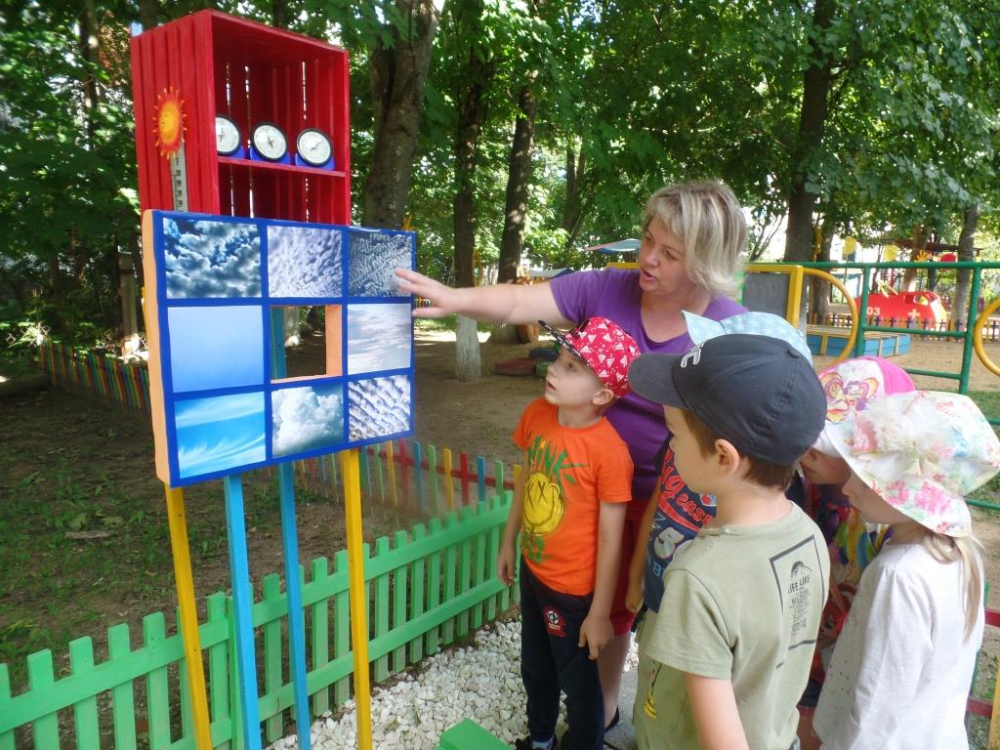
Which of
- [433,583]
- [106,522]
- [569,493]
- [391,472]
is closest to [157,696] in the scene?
[433,583]

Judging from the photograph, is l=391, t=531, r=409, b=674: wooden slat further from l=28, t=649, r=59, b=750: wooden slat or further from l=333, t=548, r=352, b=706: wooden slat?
l=28, t=649, r=59, b=750: wooden slat

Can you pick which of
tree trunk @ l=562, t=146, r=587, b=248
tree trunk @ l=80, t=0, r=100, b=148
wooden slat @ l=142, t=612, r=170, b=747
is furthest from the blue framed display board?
tree trunk @ l=562, t=146, r=587, b=248

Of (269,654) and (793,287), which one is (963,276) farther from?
(269,654)

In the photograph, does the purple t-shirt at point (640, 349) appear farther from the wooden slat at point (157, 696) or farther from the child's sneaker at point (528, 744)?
the wooden slat at point (157, 696)

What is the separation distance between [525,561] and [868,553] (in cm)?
100

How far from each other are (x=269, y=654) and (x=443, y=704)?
2.57 feet

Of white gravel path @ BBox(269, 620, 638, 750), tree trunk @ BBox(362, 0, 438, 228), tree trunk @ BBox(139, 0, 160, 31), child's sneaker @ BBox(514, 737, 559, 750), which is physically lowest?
white gravel path @ BBox(269, 620, 638, 750)

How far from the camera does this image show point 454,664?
10.1ft

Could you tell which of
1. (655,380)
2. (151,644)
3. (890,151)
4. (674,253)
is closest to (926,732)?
(655,380)

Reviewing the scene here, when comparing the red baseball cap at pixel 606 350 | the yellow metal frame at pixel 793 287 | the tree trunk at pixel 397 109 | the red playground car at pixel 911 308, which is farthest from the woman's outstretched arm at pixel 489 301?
the red playground car at pixel 911 308

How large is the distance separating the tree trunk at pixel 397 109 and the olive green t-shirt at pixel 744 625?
4359 mm

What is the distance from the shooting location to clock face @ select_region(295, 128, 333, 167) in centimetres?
190

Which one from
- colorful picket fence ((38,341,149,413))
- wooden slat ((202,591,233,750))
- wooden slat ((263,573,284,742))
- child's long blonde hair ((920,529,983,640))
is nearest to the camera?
child's long blonde hair ((920,529,983,640))

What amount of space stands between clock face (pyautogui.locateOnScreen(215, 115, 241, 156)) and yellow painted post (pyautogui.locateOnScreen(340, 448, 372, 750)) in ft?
3.09
